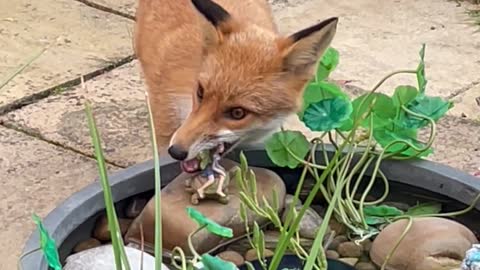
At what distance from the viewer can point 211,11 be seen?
3.33 metres

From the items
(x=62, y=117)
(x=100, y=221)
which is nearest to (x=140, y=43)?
(x=62, y=117)

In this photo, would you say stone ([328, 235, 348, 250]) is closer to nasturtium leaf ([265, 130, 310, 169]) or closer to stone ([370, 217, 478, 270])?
stone ([370, 217, 478, 270])

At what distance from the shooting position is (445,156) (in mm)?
4141

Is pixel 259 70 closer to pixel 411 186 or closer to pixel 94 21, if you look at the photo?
pixel 411 186

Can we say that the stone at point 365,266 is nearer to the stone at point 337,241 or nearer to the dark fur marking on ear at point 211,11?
the stone at point 337,241

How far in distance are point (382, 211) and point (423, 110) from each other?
1.02 feet

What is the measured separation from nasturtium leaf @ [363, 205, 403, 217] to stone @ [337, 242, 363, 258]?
10cm

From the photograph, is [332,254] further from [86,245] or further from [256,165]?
[86,245]

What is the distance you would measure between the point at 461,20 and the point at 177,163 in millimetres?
2668

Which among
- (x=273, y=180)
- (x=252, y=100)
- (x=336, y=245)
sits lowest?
(x=336, y=245)

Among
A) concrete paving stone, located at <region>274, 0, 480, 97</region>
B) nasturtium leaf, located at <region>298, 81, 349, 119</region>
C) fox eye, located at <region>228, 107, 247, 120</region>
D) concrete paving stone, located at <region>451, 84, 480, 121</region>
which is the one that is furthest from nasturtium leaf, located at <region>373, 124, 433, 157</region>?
concrete paving stone, located at <region>274, 0, 480, 97</region>

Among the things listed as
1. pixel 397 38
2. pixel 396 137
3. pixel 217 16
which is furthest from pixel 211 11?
pixel 397 38

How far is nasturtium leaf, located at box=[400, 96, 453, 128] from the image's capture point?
312 centimetres

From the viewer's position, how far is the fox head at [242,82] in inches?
126
